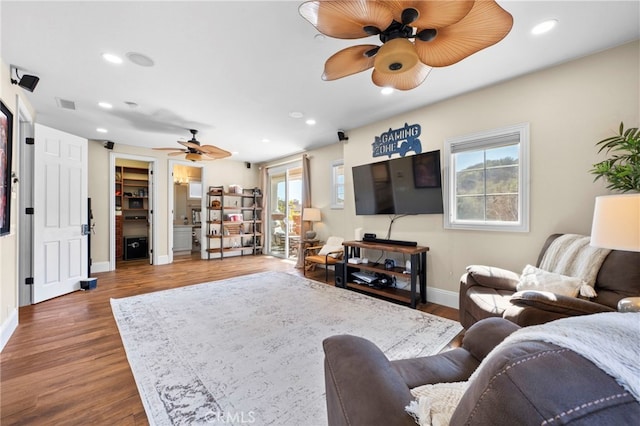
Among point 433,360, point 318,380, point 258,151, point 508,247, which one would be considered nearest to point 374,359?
point 433,360

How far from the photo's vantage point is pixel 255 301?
3443mm

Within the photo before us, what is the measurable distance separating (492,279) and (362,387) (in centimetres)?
214

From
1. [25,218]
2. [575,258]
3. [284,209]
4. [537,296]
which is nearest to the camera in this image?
[537,296]

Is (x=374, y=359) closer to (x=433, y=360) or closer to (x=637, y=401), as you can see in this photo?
(x=433, y=360)

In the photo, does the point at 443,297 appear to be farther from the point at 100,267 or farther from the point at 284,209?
the point at 100,267

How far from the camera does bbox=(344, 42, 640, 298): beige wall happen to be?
2.31 meters

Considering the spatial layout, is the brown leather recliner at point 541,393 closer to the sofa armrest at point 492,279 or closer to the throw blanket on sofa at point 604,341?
the throw blanket on sofa at point 604,341

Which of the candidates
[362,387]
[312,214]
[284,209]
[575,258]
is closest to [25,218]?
A: [312,214]

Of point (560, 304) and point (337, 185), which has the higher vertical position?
point (337, 185)

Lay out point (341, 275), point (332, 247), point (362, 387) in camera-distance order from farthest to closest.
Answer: point (332, 247) → point (341, 275) → point (362, 387)

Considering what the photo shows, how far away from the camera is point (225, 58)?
8.02ft

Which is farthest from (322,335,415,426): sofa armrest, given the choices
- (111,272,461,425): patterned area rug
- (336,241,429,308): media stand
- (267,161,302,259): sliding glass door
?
(267,161,302,259): sliding glass door

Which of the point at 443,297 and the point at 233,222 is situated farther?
the point at 233,222

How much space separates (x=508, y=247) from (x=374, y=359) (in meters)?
2.70
